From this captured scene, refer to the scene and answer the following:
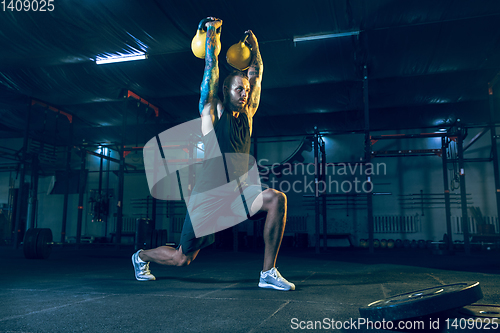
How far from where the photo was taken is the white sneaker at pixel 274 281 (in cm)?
209

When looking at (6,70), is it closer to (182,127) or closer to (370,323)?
(182,127)

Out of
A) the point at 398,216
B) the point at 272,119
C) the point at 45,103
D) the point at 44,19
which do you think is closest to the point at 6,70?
the point at 45,103

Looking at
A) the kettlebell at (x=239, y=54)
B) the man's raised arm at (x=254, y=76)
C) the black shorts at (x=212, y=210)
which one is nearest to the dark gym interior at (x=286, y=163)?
the black shorts at (x=212, y=210)

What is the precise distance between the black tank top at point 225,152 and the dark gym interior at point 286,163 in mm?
667

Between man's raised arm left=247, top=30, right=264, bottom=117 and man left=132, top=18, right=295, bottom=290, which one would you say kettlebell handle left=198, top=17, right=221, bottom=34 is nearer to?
man left=132, top=18, right=295, bottom=290

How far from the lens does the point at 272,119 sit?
869 cm

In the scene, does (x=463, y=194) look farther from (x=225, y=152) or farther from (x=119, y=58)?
(x=119, y=58)

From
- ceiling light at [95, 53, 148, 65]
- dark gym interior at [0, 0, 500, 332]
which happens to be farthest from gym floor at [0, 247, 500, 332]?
ceiling light at [95, 53, 148, 65]

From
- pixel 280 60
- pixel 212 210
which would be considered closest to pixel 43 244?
pixel 212 210

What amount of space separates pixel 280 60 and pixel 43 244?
185 inches

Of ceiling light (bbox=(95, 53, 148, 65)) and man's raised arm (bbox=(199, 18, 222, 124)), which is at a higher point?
ceiling light (bbox=(95, 53, 148, 65))

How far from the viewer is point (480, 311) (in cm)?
121

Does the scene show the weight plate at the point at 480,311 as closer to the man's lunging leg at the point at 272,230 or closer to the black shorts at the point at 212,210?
the man's lunging leg at the point at 272,230

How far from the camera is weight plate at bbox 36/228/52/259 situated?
4.83m
